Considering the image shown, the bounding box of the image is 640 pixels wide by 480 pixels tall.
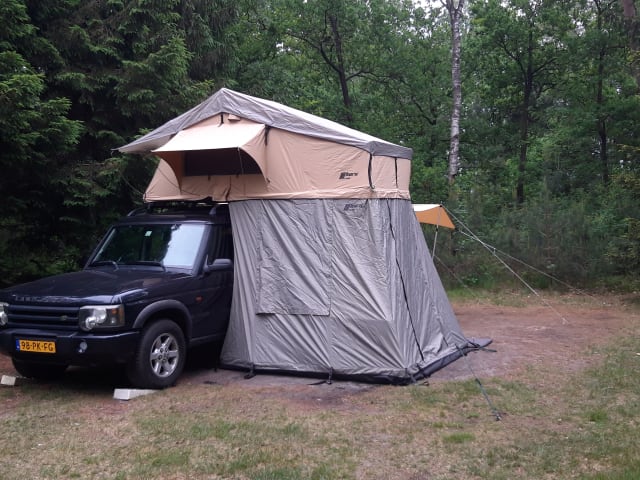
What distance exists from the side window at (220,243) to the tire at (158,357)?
1.08 m

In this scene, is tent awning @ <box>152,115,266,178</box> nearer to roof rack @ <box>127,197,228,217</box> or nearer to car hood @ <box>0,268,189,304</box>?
roof rack @ <box>127,197,228,217</box>

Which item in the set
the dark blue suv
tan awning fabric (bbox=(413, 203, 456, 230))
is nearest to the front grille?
the dark blue suv

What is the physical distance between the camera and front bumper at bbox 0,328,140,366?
6.47 m

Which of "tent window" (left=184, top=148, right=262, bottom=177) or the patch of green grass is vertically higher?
"tent window" (left=184, top=148, right=262, bottom=177)

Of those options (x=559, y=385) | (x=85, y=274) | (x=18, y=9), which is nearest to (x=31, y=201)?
(x=18, y=9)

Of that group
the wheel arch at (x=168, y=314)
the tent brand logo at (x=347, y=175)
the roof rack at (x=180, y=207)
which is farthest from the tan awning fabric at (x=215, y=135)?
the wheel arch at (x=168, y=314)

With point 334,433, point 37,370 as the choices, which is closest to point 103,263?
point 37,370

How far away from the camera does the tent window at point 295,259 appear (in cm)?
775

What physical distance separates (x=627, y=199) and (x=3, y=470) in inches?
595

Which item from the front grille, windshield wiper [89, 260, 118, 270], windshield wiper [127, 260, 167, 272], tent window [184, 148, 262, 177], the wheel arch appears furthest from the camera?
tent window [184, 148, 262, 177]

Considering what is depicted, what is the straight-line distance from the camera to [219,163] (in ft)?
28.9

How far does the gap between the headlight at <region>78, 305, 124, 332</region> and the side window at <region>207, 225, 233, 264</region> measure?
1597mm

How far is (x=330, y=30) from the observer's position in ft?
82.5

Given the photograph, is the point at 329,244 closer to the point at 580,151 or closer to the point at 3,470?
the point at 3,470
